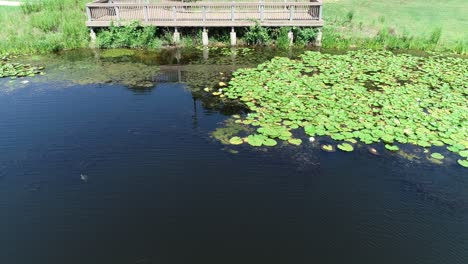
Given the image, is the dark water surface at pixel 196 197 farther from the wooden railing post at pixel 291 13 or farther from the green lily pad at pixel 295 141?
the wooden railing post at pixel 291 13

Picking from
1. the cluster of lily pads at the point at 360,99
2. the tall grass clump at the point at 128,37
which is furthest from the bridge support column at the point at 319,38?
the tall grass clump at the point at 128,37

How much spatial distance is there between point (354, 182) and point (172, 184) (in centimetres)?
394

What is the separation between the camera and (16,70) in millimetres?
14266

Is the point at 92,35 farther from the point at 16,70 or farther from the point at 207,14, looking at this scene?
the point at 207,14

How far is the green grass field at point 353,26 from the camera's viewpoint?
16.9m

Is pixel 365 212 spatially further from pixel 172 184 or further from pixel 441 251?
pixel 172 184

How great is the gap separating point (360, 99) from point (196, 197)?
22.1ft

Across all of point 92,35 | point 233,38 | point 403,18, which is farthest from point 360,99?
point 92,35

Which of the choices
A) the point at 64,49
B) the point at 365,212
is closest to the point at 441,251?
the point at 365,212

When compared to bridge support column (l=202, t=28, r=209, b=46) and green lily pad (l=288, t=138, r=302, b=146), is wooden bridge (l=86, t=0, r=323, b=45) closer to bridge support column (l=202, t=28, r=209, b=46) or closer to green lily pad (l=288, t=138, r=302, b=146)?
bridge support column (l=202, t=28, r=209, b=46)

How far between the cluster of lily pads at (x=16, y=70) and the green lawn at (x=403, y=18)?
13.8 m

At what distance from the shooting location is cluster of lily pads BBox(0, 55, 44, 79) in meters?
13.8

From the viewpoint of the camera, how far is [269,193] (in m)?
7.59

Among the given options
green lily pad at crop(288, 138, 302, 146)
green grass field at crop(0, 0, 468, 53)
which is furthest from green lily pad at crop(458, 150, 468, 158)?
green grass field at crop(0, 0, 468, 53)
